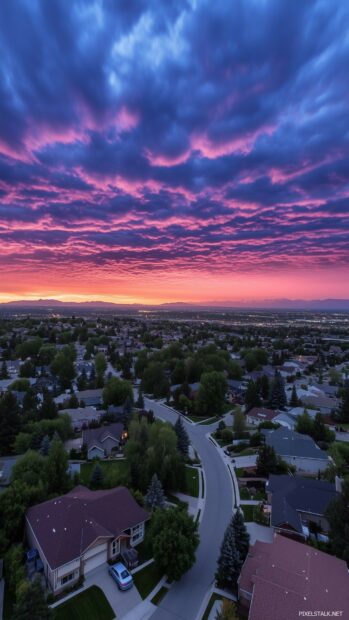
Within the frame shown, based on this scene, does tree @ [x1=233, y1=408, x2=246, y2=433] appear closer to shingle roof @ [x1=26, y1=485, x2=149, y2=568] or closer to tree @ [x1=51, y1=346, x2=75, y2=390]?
shingle roof @ [x1=26, y1=485, x2=149, y2=568]

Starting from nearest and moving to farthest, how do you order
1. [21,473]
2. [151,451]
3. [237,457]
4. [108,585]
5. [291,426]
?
[108,585], [21,473], [151,451], [237,457], [291,426]

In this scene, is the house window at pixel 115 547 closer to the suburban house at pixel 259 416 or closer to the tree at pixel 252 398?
the suburban house at pixel 259 416

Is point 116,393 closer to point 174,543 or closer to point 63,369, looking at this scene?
point 63,369

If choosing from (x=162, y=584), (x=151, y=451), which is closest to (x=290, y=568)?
(x=162, y=584)

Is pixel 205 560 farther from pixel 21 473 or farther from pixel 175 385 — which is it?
pixel 175 385

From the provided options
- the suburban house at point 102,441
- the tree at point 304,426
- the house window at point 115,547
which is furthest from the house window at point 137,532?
the tree at point 304,426

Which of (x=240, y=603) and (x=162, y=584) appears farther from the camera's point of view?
(x=162, y=584)

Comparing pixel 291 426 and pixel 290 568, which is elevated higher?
pixel 290 568

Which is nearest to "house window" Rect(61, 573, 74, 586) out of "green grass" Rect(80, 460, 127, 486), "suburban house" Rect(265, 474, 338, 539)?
"green grass" Rect(80, 460, 127, 486)
